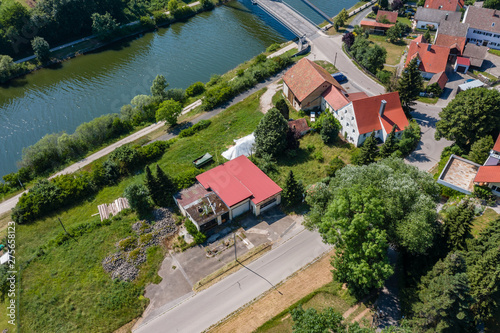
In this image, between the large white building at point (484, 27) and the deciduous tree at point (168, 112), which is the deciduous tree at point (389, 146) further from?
the large white building at point (484, 27)

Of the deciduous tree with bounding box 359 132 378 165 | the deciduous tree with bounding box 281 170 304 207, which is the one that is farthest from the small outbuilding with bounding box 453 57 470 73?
the deciduous tree with bounding box 281 170 304 207

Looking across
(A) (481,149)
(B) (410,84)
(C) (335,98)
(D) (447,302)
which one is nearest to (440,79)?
(B) (410,84)

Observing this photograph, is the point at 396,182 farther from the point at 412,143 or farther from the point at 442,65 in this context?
the point at 442,65

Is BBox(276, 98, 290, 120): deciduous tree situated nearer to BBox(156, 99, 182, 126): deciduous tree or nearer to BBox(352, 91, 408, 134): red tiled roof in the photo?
BBox(352, 91, 408, 134): red tiled roof

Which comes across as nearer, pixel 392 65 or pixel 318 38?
pixel 392 65

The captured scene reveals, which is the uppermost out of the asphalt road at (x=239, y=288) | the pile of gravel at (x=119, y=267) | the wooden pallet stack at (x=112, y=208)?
the wooden pallet stack at (x=112, y=208)

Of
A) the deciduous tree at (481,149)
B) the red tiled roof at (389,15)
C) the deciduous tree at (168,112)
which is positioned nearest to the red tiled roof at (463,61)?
the red tiled roof at (389,15)

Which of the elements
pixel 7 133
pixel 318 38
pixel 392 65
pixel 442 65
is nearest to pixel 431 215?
pixel 442 65
